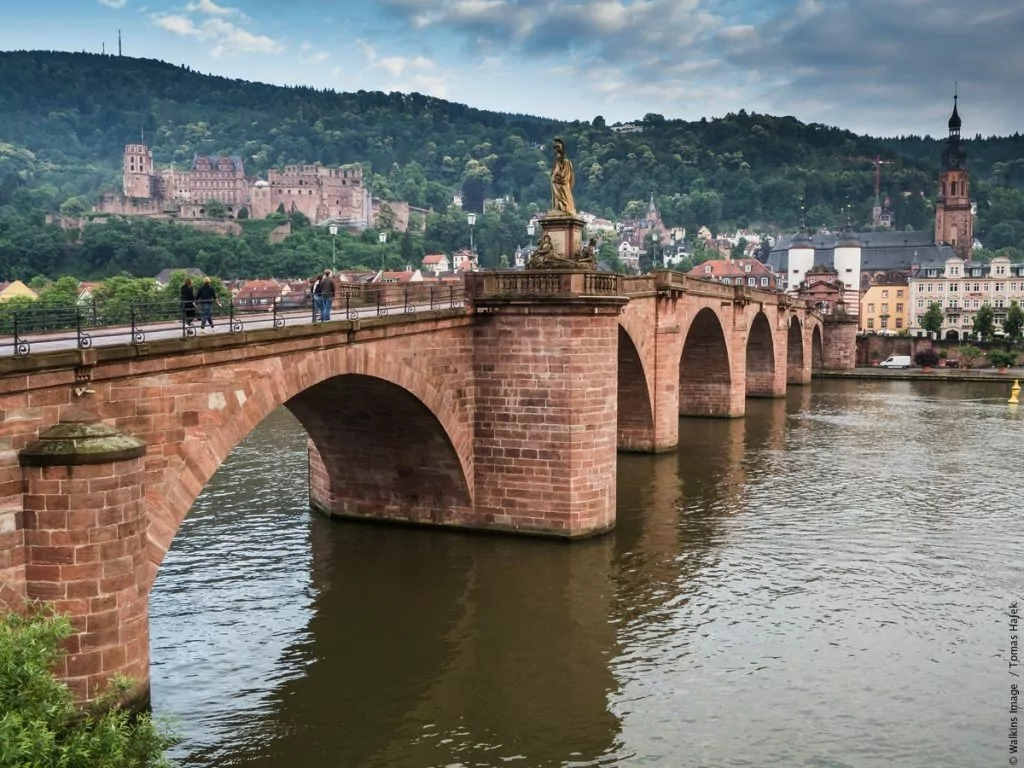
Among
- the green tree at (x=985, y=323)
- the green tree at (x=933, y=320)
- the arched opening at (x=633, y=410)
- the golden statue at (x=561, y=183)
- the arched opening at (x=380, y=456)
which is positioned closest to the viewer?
the arched opening at (x=380, y=456)

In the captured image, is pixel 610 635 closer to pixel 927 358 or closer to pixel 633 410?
pixel 633 410

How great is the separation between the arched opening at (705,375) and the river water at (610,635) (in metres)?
19.0

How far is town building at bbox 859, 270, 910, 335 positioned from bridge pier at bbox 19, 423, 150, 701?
12120 centimetres

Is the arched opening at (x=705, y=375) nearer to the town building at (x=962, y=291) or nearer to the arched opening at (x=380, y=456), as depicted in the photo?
the arched opening at (x=380, y=456)

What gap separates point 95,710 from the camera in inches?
531

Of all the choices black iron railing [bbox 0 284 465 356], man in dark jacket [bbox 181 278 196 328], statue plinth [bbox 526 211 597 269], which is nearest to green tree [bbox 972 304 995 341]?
statue plinth [bbox 526 211 597 269]

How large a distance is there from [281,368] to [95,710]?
304 inches

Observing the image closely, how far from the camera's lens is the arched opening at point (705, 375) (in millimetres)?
52406

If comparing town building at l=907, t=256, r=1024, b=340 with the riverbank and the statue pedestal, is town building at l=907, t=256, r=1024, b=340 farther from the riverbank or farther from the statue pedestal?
the statue pedestal

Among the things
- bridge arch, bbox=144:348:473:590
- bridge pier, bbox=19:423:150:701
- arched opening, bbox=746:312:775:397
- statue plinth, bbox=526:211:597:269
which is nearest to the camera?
bridge pier, bbox=19:423:150:701

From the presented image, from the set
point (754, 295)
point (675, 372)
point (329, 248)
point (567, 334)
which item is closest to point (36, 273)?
point (329, 248)

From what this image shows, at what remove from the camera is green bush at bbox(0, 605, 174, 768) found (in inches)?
388

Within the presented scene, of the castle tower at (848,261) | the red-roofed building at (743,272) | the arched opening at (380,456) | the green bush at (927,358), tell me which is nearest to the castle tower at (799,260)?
the red-roofed building at (743,272)

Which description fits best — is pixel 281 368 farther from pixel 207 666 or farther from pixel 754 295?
pixel 754 295
